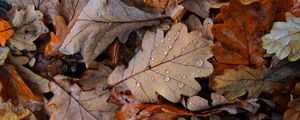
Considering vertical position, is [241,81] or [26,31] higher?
[26,31]

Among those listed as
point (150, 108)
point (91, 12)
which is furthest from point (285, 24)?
point (91, 12)

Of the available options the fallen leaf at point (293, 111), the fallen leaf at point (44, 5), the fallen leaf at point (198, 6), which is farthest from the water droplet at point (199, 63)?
the fallen leaf at point (44, 5)

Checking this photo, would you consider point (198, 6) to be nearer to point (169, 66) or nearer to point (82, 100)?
point (169, 66)

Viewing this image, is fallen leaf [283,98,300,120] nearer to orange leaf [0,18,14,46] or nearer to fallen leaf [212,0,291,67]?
fallen leaf [212,0,291,67]

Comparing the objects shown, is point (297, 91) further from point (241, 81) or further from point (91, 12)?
point (91, 12)

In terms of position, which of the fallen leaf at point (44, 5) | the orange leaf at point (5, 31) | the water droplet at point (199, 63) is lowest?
the water droplet at point (199, 63)

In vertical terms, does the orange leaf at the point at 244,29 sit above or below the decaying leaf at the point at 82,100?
above

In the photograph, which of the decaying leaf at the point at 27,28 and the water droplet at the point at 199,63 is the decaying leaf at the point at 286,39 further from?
the decaying leaf at the point at 27,28
